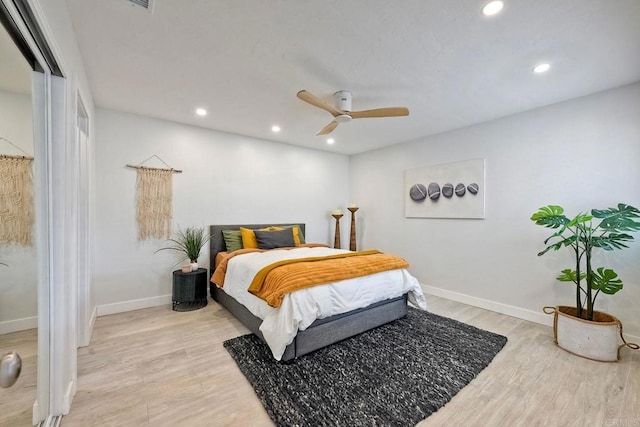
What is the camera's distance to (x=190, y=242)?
3.66m

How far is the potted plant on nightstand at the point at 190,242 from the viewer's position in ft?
12.0

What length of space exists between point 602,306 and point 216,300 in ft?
14.6

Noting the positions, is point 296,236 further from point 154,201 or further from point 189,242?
point 154,201

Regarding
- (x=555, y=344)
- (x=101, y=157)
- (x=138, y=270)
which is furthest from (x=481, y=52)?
(x=138, y=270)

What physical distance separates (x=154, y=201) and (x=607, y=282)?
4986 mm

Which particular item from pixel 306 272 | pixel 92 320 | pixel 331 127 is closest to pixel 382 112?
pixel 331 127

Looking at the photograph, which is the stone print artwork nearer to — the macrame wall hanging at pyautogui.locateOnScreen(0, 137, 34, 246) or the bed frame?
the bed frame

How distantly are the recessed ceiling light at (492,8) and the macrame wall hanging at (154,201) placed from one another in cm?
372

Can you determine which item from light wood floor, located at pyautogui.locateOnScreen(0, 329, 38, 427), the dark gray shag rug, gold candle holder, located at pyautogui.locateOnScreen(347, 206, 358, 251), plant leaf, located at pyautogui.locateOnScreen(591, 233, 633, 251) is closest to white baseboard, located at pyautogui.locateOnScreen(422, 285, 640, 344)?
the dark gray shag rug

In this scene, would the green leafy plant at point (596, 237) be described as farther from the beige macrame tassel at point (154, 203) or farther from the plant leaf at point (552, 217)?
the beige macrame tassel at point (154, 203)

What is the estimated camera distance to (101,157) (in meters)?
3.29

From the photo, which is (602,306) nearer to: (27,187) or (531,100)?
(531,100)

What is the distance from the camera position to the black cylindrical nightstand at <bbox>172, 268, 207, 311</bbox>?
3396 millimetres

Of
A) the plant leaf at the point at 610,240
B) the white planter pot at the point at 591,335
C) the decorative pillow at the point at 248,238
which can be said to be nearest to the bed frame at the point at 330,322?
the decorative pillow at the point at 248,238
